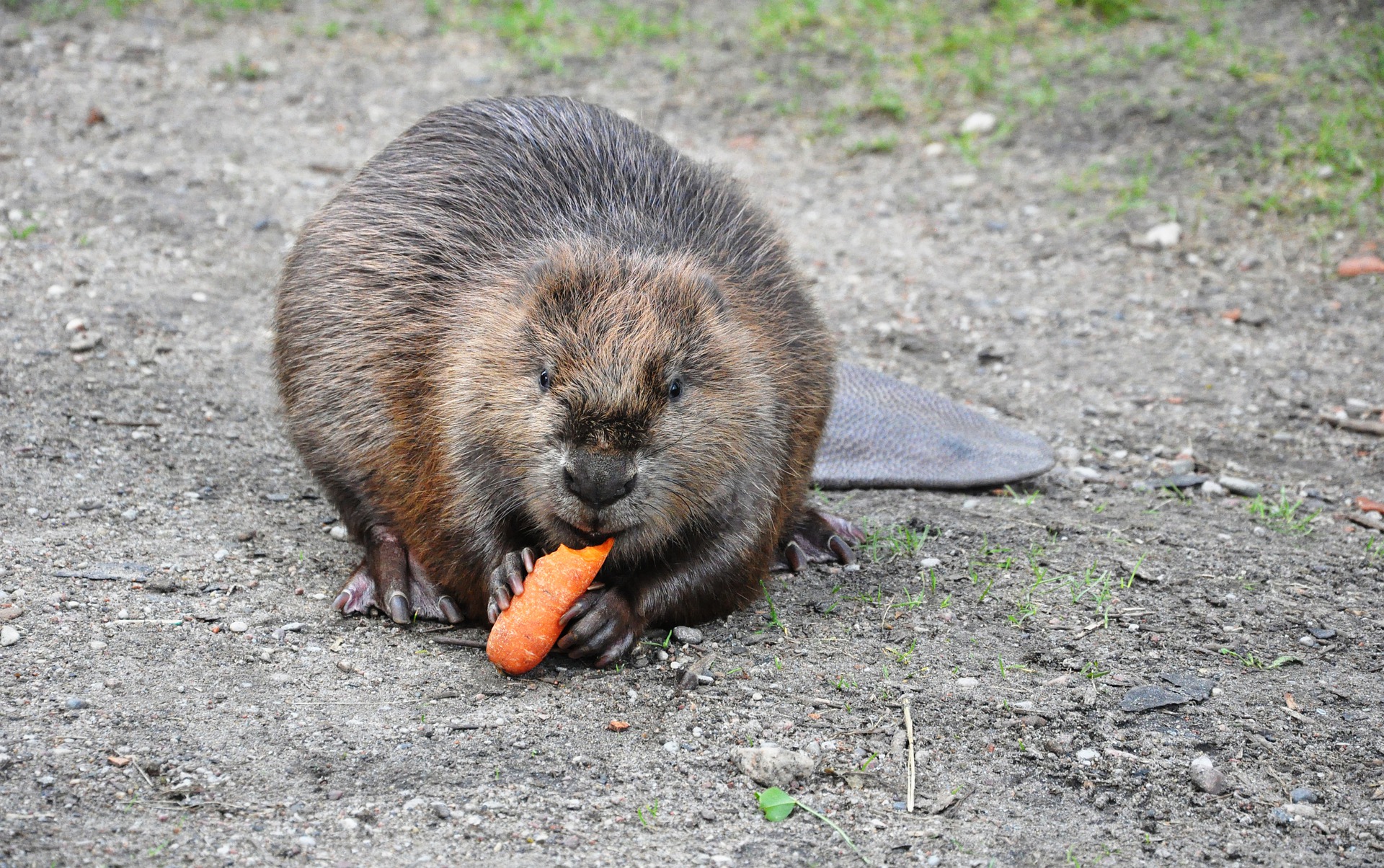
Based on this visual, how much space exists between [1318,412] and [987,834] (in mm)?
2698

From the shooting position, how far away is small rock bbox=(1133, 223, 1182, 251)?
17.7 ft

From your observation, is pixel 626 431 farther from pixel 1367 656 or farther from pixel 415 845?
→ pixel 1367 656

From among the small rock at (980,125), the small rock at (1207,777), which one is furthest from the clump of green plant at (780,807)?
the small rock at (980,125)

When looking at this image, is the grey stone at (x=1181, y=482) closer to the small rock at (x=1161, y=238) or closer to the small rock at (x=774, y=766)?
the small rock at (x=1161, y=238)

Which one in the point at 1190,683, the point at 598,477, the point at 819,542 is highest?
the point at 598,477

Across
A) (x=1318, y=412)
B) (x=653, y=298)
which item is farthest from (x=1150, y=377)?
(x=653, y=298)

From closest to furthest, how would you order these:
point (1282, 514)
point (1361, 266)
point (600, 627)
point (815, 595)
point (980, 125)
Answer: point (600, 627) → point (815, 595) → point (1282, 514) → point (1361, 266) → point (980, 125)

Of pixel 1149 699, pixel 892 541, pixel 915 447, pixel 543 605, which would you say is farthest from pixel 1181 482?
pixel 543 605

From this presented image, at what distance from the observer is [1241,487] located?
155 inches

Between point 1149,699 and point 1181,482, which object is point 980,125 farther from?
point 1149,699

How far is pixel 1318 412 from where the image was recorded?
Result: 4.40 m

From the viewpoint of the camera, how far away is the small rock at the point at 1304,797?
2.47 m

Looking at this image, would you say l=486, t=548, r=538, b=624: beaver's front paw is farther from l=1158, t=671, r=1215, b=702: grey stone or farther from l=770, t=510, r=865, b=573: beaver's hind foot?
l=1158, t=671, r=1215, b=702: grey stone

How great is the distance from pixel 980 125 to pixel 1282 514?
301cm
